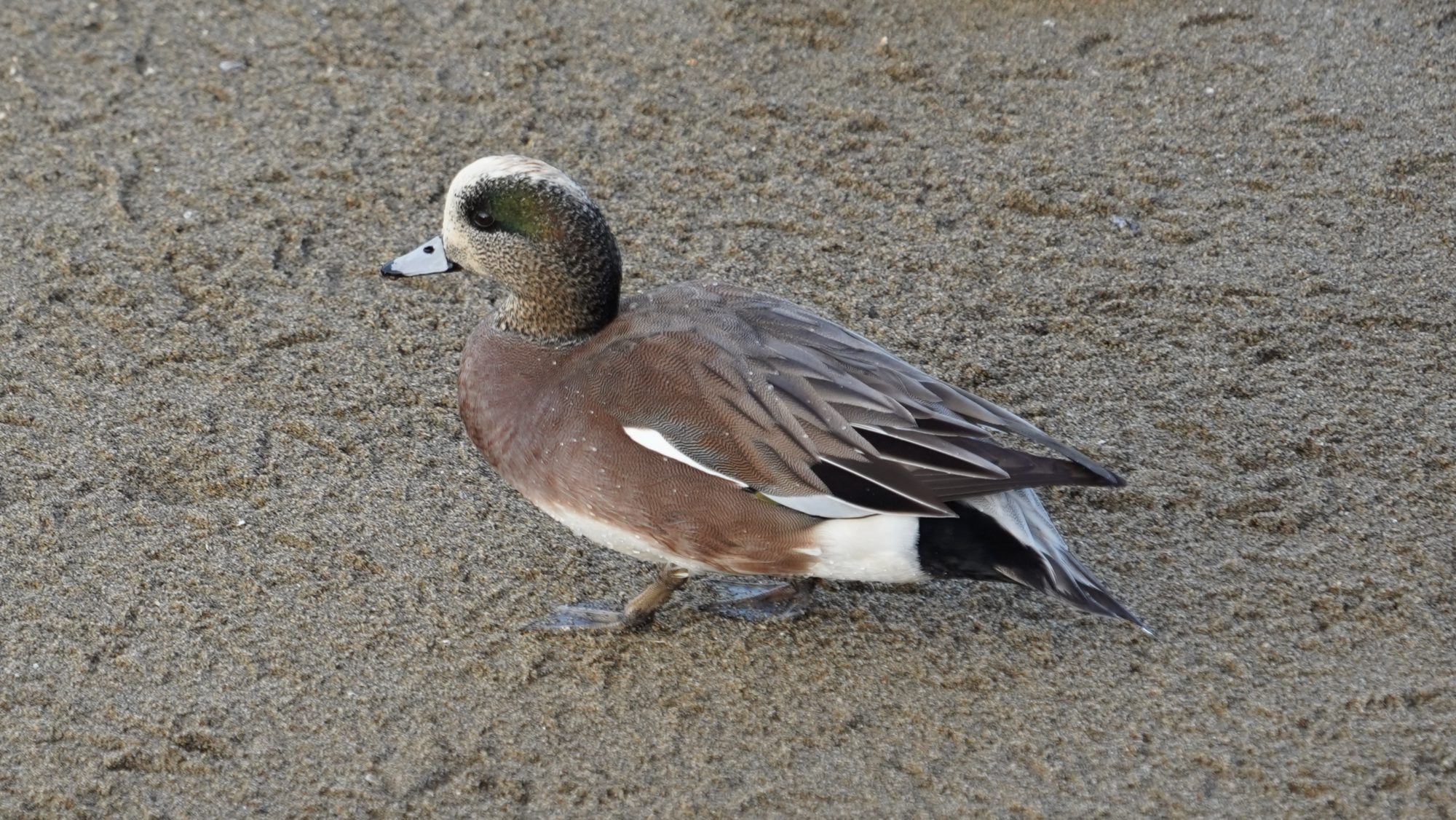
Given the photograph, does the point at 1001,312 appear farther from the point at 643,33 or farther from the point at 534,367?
the point at 643,33

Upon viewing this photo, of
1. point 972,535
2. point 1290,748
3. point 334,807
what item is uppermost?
point 972,535

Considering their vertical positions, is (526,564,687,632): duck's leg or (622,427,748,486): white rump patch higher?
(622,427,748,486): white rump patch

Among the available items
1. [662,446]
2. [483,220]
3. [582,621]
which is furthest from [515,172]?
[582,621]

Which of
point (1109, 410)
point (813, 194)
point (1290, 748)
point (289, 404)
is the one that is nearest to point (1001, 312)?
point (1109, 410)

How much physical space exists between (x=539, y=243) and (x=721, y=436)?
0.61 meters

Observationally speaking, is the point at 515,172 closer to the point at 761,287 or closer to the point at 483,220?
the point at 483,220

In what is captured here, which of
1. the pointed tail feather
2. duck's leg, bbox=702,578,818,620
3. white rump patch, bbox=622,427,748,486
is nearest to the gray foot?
duck's leg, bbox=702,578,818,620

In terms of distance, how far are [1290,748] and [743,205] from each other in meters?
2.29

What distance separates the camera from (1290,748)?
2670 millimetres

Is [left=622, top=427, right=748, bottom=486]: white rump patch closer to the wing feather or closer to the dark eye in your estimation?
the wing feather

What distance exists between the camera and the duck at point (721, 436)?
2764 millimetres

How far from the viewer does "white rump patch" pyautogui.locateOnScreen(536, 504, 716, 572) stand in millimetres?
2883

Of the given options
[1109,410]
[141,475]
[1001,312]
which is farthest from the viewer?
[1001,312]

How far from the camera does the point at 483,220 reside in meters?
3.12
